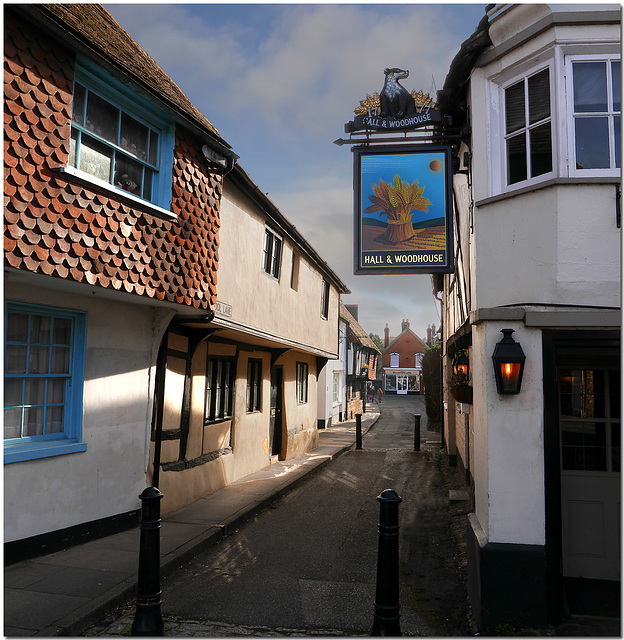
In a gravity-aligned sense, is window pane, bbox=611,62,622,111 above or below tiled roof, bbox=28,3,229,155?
below

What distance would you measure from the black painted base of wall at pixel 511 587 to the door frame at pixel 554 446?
9cm

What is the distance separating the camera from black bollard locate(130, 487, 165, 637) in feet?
13.4

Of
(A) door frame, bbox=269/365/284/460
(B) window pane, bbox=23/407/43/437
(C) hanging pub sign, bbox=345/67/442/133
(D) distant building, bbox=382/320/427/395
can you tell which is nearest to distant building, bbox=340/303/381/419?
(A) door frame, bbox=269/365/284/460

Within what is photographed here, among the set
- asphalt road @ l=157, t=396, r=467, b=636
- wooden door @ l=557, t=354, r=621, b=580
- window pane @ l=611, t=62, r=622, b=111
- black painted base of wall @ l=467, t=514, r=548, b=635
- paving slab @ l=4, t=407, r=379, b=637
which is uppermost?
window pane @ l=611, t=62, r=622, b=111

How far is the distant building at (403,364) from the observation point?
6688 cm

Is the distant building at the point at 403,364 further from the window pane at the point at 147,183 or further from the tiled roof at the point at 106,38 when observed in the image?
the window pane at the point at 147,183

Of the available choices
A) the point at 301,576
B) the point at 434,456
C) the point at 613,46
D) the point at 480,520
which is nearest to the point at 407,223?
the point at 613,46

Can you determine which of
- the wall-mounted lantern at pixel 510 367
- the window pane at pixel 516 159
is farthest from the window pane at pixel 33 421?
the window pane at pixel 516 159

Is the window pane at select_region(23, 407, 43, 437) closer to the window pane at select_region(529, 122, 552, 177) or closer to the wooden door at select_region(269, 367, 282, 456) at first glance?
the window pane at select_region(529, 122, 552, 177)

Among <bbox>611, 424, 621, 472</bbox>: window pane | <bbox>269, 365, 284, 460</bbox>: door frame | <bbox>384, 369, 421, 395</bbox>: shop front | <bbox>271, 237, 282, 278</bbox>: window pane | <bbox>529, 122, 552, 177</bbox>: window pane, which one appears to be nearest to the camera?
<bbox>529, 122, 552, 177</bbox>: window pane

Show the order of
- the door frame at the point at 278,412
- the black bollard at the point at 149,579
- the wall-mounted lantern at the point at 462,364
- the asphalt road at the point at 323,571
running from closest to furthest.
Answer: the black bollard at the point at 149,579 → the asphalt road at the point at 323,571 → the wall-mounted lantern at the point at 462,364 → the door frame at the point at 278,412

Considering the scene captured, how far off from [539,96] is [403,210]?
1.75m

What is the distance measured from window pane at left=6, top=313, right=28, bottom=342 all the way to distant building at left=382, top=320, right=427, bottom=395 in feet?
204

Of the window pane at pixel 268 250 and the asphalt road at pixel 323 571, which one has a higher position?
the window pane at pixel 268 250
